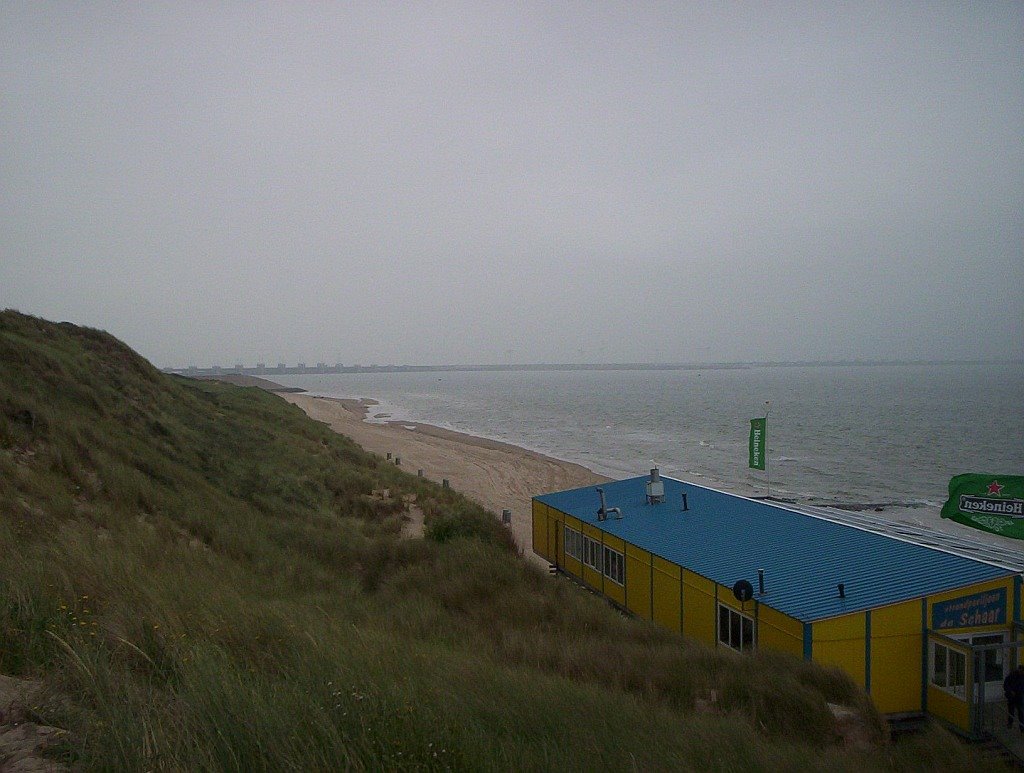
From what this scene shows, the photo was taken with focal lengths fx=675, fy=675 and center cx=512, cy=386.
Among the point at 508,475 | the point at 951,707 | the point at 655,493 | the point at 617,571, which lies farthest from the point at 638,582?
the point at 508,475

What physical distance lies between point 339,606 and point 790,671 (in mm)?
6208

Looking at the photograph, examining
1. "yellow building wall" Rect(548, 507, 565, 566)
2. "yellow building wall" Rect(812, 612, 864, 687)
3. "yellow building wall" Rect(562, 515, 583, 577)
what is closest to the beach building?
"yellow building wall" Rect(812, 612, 864, 687)

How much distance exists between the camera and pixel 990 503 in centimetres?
1623

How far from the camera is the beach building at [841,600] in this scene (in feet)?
36.0

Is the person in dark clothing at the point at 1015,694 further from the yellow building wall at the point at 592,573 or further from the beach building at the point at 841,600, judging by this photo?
the yellow building wall at the point at 592,573

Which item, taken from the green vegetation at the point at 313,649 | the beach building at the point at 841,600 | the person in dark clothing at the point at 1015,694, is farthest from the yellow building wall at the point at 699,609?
the person in dark clothing at the point at 1015,694

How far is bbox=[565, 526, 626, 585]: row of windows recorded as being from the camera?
1656cm

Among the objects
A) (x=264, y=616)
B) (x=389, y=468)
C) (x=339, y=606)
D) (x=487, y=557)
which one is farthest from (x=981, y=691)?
(x=389, y=468)

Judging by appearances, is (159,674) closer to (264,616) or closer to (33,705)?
(33,705)

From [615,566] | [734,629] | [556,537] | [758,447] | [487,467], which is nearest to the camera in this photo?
[734,629]

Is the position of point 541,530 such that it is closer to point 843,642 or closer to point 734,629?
point 734,629

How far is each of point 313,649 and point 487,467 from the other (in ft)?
135

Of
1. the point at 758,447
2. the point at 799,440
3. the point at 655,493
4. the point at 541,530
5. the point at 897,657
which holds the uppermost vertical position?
the point at 758,447

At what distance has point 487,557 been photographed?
14.0 metres
